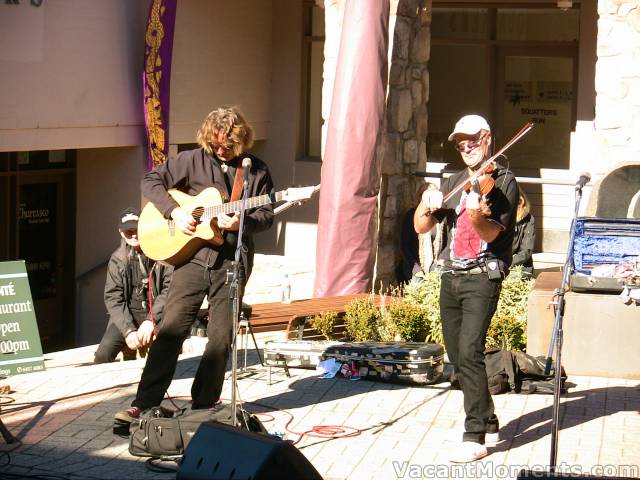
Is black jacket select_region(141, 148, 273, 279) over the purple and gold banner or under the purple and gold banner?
under

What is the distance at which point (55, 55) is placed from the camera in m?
12.1

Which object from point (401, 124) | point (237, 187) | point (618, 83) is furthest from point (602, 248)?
point (401, 124)

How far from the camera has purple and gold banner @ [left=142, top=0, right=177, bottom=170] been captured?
1273cm

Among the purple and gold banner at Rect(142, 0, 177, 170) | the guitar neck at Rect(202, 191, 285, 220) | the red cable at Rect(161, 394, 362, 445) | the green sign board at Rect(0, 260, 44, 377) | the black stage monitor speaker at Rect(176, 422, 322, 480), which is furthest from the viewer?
the purple and gold banner at Rect(142, 0, 177, 170)

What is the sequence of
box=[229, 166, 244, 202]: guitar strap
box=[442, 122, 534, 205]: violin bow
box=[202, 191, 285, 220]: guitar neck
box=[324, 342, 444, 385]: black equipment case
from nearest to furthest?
box=[442, 122, 534, 205]: violin bow
box=[202, 191, 285, 220]: guitar neck
box=[229, 166, 244, 202]: guitar strap
box=[324, 342, 444, 385]: black equipment case

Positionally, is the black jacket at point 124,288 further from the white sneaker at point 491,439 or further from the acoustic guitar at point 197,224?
the white sneaker at point 491,439

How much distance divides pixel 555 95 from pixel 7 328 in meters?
8.84

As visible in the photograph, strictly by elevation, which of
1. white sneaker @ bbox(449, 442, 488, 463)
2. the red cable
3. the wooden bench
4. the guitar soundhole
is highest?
the guitar soundhole

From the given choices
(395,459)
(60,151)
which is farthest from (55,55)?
(395,459)

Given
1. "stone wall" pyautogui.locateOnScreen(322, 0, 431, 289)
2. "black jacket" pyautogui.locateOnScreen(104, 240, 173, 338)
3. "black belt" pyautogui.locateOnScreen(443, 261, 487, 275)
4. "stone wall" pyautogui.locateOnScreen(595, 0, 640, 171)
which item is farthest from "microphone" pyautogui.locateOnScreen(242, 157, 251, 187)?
"stone wall" pyautogui.locateOnScreen(322, 0, 431, 289)

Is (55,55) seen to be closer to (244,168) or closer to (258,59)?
(258,59)

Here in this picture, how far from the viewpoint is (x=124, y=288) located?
9.15 m

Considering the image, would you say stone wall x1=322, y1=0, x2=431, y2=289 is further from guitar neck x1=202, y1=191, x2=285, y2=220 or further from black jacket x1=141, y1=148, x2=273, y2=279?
guitar neck x1=202, y1=191, x2=285, y2=220

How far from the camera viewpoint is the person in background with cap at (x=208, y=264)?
685cm
